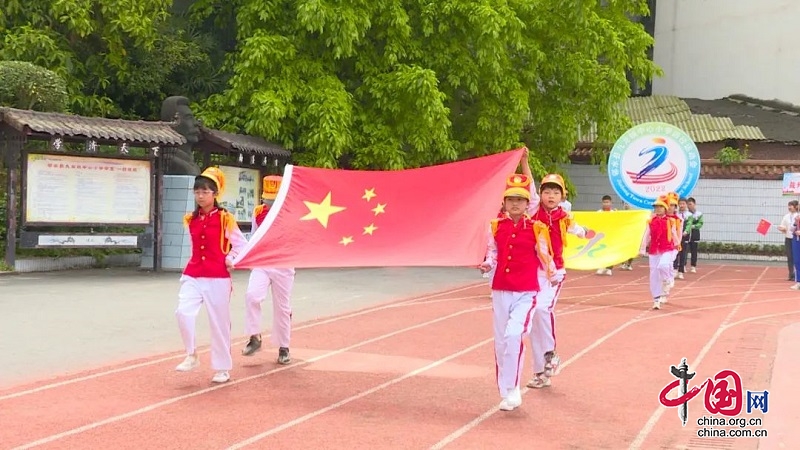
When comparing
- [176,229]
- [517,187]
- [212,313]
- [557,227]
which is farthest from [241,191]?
[517,187]

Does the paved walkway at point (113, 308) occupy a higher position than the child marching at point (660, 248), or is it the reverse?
the child marching at point (660, 248)

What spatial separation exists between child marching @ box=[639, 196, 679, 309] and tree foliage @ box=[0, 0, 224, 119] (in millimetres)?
11434

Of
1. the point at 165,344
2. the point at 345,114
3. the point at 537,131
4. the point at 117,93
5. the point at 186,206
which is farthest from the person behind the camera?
the point at 537,131

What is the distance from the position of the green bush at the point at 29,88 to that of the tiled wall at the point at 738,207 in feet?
51.6

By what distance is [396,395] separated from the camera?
26.1 feet

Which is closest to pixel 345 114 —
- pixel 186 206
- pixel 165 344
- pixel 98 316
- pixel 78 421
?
pixel 186 206

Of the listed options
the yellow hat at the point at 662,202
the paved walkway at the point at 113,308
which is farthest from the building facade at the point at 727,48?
the yellow hat at the point at 662,202

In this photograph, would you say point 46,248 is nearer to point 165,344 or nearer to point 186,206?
point 186,206

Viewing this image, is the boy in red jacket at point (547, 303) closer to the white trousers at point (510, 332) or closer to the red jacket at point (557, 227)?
the red jacket at point (557, 227)

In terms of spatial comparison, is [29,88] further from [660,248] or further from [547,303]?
[547,303]

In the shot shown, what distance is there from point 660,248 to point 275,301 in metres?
8.11

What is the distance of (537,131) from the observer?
80.5ft

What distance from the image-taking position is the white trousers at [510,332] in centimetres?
745

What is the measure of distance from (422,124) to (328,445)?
15.2m
